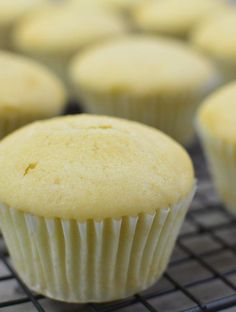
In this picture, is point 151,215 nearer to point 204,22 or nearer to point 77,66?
point 77,66

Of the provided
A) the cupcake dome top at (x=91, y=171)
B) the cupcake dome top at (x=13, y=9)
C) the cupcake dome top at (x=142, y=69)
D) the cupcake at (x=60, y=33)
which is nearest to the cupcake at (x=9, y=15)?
the cupcake dome top at (x=13, y=9)

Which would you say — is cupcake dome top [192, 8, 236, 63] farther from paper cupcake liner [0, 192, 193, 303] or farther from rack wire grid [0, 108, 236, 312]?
paper cupcake liner [0, 192, 193, 303]

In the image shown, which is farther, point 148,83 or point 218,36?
point 218,36

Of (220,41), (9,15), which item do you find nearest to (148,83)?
(220,41)

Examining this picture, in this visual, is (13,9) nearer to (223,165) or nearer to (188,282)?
(223,165)

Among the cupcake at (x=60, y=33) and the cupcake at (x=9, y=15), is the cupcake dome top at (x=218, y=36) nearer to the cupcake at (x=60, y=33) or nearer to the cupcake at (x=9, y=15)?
the cupcake at (x=60, y=33)

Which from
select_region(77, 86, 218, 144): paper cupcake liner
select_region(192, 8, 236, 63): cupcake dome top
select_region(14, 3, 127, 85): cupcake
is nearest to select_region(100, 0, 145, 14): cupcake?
select_region(14, 3, 127, 85): cupcake

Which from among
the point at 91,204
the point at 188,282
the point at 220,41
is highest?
the point at 91,204
